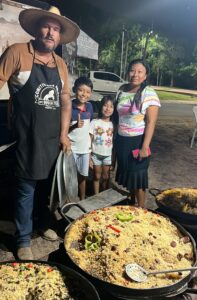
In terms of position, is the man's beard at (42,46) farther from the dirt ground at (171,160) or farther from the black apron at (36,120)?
the dirt ground at (171,160)

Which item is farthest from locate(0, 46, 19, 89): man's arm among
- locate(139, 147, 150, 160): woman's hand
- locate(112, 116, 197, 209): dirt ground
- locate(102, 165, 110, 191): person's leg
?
locate(112, 116, 197, 209): dirt ground

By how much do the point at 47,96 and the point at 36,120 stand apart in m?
0.31

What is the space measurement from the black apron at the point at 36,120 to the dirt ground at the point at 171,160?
9.85 feet

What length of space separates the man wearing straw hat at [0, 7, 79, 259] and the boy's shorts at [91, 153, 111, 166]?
1491mm

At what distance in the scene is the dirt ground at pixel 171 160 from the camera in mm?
7418

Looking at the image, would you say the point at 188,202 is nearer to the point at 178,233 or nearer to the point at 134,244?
the point at 178,233

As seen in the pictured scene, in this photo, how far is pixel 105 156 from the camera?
5297 millimetres

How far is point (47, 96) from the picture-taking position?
11.6 ft

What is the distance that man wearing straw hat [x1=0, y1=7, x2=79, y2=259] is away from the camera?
3.40 m

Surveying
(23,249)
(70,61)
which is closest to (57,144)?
(23,249)

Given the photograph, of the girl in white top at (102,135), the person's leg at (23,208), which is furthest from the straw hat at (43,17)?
the person's leg at (23,208)

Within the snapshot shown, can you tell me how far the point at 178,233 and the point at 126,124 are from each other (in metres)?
2.18

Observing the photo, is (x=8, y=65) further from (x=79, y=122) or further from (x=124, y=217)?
(x=124, y=217)

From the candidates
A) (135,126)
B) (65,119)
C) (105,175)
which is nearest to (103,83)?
(105,175)
